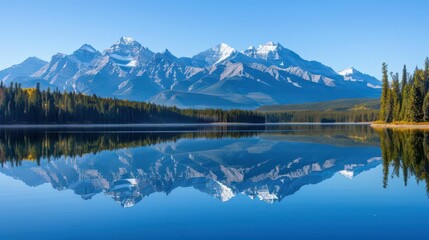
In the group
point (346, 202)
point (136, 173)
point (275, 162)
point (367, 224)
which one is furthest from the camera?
point (275, 162)

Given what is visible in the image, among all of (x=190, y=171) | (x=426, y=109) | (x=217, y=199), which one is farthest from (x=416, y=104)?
(x=217, y=199)

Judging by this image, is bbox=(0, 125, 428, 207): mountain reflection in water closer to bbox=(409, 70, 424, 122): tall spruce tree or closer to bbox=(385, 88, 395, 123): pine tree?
bbox=(409, 70, 424, 122): tall spruce tree

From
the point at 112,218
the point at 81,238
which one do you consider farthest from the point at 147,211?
the point at 81,238

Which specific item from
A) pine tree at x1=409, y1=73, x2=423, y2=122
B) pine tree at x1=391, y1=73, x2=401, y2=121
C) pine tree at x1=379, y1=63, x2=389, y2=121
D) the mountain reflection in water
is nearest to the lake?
the mountain reflection in water

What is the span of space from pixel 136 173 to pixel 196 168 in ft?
21.3

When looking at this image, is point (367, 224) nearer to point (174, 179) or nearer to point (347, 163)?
point (174, 179)

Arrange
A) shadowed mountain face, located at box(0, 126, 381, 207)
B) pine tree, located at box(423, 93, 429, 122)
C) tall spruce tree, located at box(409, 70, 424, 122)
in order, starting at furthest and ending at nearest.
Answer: tall spruce tree, located at box(409, 70, 424, 122)
pine tree, located at box(423, 93, 429, 122)
shadowed mountain face, located at box(0, 126, 381, 207)

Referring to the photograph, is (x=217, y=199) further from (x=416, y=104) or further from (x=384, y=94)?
(x=384, y=94)

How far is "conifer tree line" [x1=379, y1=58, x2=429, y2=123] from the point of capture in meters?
137

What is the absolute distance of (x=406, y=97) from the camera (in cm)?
14575

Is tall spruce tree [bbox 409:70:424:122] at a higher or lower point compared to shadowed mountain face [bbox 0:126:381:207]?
higher

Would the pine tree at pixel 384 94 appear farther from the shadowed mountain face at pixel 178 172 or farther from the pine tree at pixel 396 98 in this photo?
the shadowed mountain face at pixel 178 172

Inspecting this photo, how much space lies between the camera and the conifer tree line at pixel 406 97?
136750 millimetres

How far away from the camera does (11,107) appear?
183m
